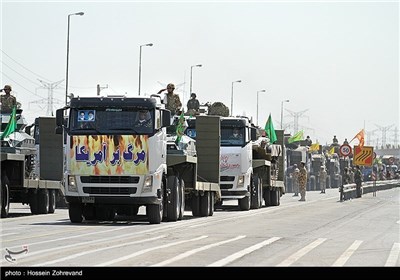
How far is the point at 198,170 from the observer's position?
3662 centimetres

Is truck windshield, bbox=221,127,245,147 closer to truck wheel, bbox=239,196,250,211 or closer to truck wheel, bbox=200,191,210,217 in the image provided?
truck wheel, bbox=239,196,250,211

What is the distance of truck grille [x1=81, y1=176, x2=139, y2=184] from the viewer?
29.1m

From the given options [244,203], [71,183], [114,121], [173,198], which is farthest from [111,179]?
[244,203]

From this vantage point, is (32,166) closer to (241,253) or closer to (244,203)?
(244,203)

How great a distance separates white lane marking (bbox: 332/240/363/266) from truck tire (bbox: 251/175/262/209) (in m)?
20.0

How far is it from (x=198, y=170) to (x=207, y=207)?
44.4 inches

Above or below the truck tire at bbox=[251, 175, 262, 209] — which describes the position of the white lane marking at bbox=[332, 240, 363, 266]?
below

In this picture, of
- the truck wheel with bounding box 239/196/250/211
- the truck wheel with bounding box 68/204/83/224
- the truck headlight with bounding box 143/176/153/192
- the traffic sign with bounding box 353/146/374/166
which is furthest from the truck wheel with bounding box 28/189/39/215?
the traffic sign with bounding box 353/146/374/166

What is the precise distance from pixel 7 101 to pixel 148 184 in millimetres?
8340

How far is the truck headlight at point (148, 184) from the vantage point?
95.8ft

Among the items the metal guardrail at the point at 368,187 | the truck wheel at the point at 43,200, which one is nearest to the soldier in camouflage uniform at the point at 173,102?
the truck wheel at the point at 43,200

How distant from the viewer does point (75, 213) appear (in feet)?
98.7

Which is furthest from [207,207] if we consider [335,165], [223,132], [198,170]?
[335,165]
